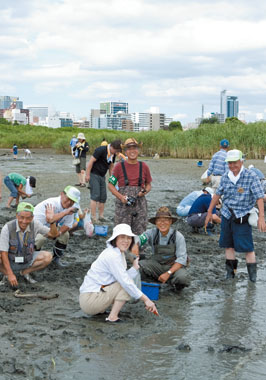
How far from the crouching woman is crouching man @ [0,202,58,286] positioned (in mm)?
1132

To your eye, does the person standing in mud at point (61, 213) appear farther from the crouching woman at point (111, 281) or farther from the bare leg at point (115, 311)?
the bare leg at point (115, 311)

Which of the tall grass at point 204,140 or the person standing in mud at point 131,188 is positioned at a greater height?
the tall grass at point 204,140

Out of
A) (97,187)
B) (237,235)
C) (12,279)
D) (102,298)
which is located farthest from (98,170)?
(102,298)

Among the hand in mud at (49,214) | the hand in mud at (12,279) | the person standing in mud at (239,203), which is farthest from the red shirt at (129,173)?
the hand in mud at (12,279)

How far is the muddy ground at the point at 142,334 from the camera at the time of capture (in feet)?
13.0

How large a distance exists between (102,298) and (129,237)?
26.2 inches

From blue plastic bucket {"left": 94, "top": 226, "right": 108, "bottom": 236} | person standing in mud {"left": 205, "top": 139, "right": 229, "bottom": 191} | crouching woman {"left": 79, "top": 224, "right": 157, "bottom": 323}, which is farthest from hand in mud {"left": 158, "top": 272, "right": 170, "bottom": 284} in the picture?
person standing in mud {"left": 205, "top": 139, "right": 229, "bottom": 191}

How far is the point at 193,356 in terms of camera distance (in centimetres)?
423

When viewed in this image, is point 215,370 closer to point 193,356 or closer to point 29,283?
point 193,356

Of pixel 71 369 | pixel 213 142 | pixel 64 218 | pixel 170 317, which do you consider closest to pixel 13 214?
pixel 64 218

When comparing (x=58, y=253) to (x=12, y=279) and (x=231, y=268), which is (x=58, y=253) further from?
(x=231, y=268)

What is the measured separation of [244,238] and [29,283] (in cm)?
274

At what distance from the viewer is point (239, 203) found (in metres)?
6.25

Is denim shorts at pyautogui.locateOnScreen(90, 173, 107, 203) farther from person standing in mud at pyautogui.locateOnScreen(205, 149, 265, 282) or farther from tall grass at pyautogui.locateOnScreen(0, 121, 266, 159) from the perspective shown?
tall grass at pyautogui.locateOnScreen(0, 121, 266, 159)
